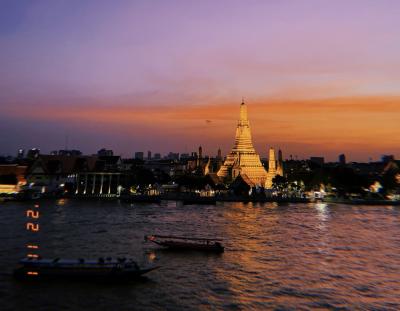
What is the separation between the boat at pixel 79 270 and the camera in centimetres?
2345

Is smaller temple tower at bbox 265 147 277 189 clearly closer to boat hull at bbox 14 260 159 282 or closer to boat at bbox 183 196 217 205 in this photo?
boat at bbox 183 196 217 205

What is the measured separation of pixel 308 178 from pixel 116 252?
252ft

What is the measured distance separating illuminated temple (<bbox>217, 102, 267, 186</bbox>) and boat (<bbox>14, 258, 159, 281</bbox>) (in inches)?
3152

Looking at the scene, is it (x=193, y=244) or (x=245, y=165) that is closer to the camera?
(x=193, y=244)

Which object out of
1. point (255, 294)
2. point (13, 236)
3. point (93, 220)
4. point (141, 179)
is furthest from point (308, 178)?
point (255, 294)

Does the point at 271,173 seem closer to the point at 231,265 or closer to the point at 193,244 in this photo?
the point at 193,244

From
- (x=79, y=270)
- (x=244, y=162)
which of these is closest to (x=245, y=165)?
(x=244, y=162)

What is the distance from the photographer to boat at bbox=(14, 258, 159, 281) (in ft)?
76.9

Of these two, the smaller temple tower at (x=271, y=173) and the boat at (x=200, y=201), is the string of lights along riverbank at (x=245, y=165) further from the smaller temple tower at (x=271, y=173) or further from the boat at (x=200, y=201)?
the boat at (x=200, y=201)

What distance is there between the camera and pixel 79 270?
23.6m

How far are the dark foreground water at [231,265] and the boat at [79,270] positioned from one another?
2.48 feet

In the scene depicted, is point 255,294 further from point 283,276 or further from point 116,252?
point 116,252

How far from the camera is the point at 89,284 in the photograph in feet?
74.6

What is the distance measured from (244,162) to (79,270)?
85.9 metres
